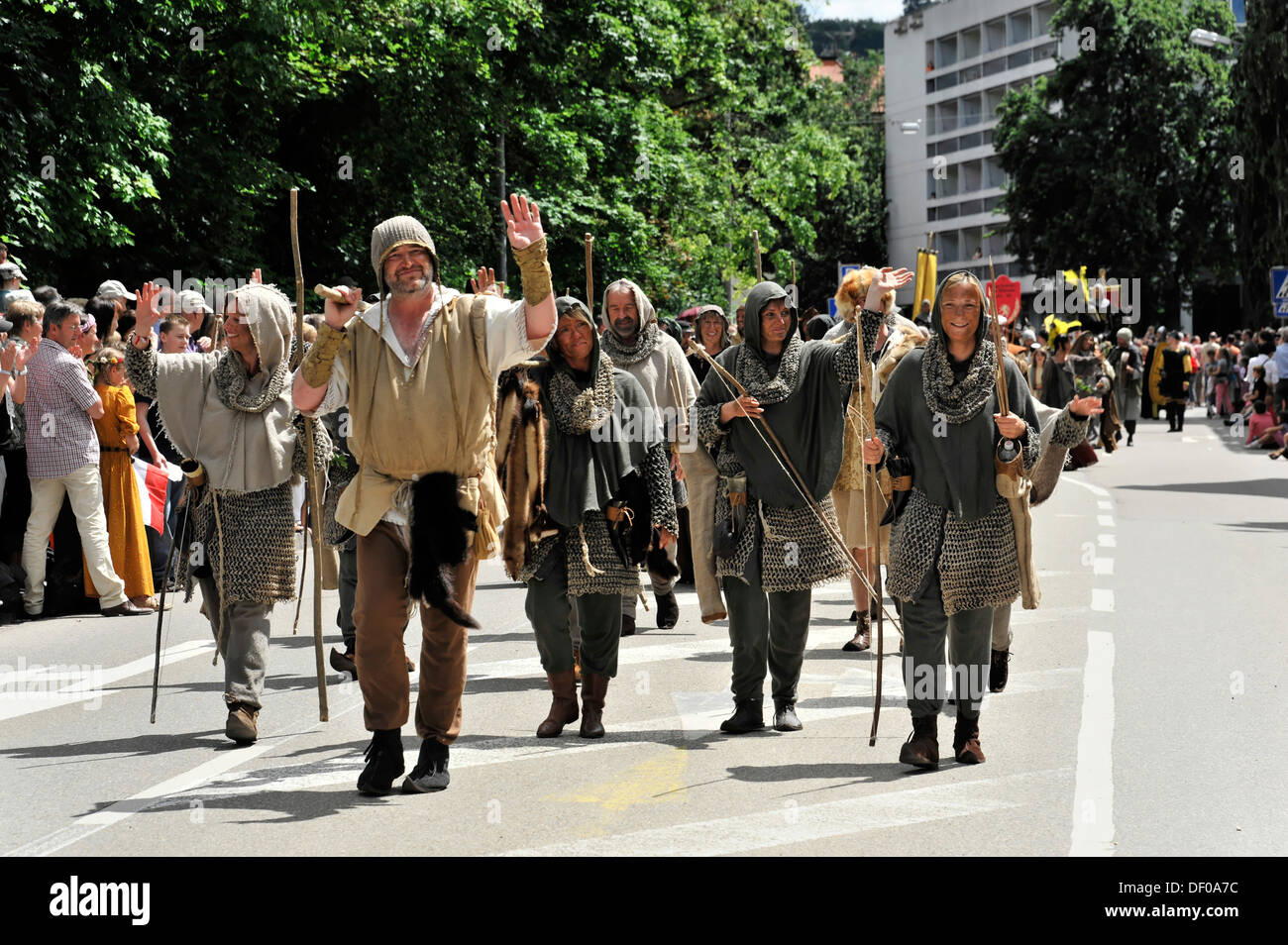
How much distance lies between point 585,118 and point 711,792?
73.6 ft

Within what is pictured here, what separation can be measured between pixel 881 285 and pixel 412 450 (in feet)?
7.80

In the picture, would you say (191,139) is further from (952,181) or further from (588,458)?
(952,181)

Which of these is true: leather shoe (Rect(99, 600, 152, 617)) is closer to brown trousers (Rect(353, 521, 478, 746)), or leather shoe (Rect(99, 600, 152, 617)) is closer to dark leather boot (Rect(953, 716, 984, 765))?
brown trousers (Rect(353, 521, 478, 746))

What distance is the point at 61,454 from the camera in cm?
1205

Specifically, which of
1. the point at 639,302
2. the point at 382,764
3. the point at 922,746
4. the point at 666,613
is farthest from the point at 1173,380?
the point at 382,764

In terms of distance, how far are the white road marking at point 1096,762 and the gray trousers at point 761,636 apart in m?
1.26

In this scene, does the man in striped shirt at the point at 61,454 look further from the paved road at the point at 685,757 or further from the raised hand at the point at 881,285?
the raised hand at the point at 881,285

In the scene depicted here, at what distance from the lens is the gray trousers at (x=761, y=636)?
7.83 metres

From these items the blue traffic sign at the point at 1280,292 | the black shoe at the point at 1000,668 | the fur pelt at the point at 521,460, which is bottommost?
the black shoe at the point at 1000,668

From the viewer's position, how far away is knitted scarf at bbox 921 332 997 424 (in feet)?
23.1

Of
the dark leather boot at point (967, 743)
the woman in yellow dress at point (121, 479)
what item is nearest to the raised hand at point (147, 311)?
the dark leather boot at point (967, 743)
